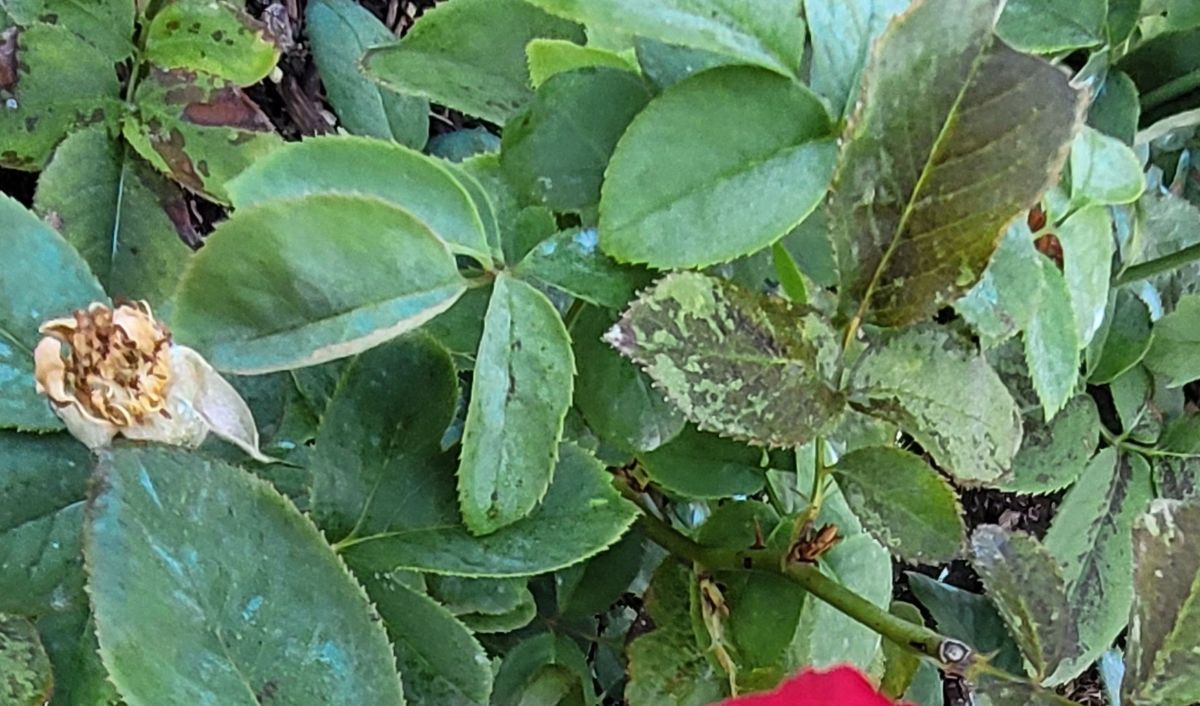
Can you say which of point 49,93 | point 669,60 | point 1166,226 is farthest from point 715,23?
point 1166,226

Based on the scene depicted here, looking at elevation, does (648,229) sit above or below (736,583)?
above

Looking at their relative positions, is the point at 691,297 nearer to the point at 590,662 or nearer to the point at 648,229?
the point at 648,229

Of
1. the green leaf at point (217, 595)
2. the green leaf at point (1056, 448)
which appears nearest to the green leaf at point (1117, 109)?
the green leaf at point (1056, 448)

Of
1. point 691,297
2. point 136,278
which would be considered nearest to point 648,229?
point 691,297

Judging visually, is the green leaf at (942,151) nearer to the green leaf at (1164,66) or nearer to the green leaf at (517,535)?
the green leaf at (517,535)

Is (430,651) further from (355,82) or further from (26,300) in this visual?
(355,82)

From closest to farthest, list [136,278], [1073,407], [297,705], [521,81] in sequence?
[297,705]
[521,81]
[136,278]
[1073,407]
